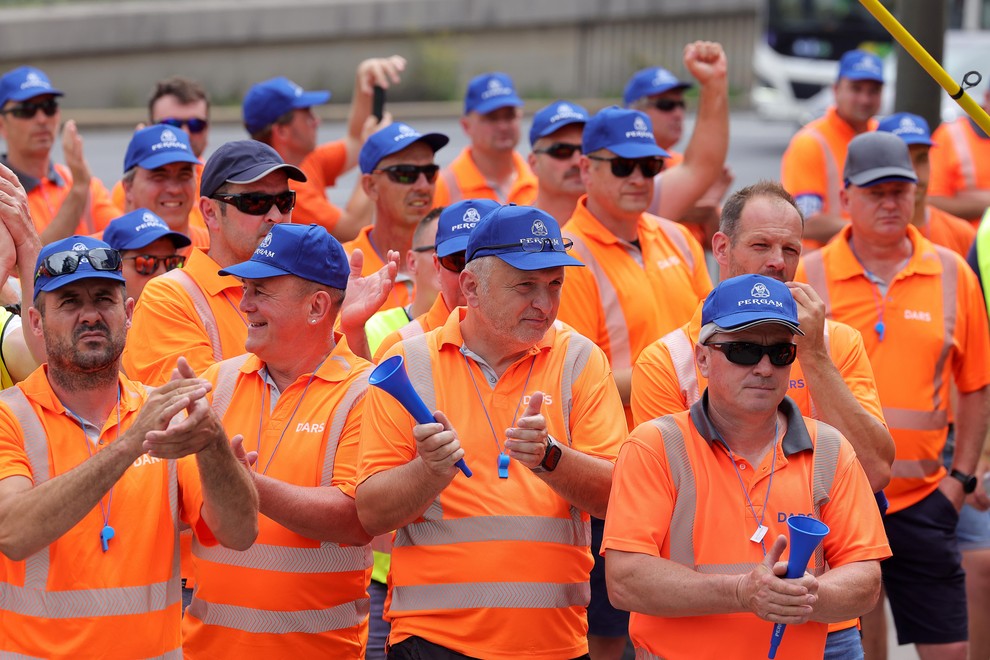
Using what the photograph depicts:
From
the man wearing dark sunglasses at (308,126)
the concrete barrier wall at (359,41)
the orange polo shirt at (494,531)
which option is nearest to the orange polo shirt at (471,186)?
the man wearing dark sunglasses at (308,126)

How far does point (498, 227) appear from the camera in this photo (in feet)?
16.4

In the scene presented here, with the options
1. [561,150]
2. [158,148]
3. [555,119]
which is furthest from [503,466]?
[555,119]

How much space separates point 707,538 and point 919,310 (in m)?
2.43

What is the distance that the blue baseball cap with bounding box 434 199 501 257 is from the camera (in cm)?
575

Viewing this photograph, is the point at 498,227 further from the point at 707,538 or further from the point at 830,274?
the point at 830,274

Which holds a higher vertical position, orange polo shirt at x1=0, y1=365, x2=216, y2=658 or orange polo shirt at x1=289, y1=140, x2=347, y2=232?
orange polo shirt at x1=289, y1=140, x2=347, y2=232

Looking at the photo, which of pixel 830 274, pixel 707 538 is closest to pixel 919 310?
pixel 830 274

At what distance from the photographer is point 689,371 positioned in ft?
17.6

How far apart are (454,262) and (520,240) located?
0.84 metres

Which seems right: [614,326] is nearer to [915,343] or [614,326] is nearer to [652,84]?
[915,343]

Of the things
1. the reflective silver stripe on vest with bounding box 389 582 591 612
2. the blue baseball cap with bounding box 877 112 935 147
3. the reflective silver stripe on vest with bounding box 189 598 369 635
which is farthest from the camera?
the blue baseball cap with bounding box 877 112 935 147

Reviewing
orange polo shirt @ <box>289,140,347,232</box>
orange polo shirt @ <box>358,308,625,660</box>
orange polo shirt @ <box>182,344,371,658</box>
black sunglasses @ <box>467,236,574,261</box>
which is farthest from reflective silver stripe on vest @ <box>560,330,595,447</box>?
orange polo shirt @ <box>289,140,347,232</box>

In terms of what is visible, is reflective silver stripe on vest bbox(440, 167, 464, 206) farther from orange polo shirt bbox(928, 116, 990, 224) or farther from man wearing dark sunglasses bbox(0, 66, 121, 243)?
orange polo shirt bbox(928, 116, 990, 224)

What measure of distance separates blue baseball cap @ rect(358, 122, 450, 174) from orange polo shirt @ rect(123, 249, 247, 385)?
1.64 m
